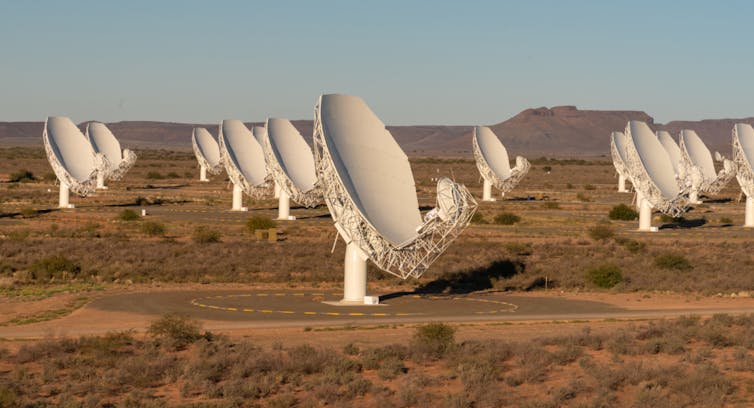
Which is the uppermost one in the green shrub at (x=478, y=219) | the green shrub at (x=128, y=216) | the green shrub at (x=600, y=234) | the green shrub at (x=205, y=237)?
the green shrub at (x=478, y=219)

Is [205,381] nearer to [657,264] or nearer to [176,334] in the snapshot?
[176,334]

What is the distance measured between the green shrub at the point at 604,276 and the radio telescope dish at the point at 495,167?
6419 centimetres

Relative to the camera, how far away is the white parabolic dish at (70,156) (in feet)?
311

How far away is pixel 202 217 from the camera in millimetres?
90062

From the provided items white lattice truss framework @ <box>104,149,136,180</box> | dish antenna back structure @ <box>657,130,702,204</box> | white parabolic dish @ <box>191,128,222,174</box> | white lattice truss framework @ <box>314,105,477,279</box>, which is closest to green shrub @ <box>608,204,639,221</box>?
dish antenna back structure @ <box>657,130,702,204</box>

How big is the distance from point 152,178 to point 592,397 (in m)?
142

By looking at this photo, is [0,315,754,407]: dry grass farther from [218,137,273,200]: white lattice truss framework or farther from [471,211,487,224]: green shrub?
[218,137,273,200]: white lattice truss framework

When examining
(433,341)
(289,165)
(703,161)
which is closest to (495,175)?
(703,161)

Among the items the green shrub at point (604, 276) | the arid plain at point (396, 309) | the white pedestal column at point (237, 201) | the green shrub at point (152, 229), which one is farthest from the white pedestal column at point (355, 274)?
the white pedestal column at point (237, 201)

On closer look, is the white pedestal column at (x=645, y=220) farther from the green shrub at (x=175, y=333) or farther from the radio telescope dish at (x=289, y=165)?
the green shrub at (x=175, y=333)

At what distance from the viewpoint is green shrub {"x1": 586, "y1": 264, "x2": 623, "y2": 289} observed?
5397 cm

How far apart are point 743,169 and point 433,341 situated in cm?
6133

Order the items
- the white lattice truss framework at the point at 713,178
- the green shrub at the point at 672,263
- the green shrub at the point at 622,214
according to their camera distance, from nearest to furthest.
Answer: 1. the green shrub at the point at 672,263
2. the green shrub at the point at 622,214
3. the white lattice truss framework at the point at 713,178

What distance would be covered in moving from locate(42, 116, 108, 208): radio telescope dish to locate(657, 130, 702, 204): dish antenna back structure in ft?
155
